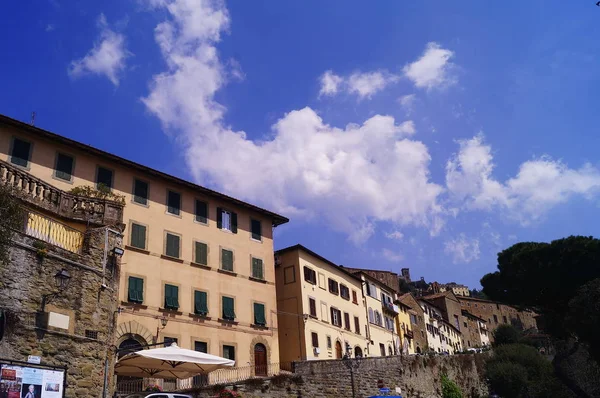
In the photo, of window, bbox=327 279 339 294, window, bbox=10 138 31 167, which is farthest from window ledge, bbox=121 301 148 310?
window, bbox=327 279 339 294

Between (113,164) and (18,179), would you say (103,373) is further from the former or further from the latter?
(113,164)

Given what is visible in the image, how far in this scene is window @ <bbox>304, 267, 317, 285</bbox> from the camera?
40.7 meters

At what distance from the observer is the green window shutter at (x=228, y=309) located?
108ft

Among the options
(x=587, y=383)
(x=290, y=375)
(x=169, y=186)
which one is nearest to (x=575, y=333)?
(x=587, y=383)

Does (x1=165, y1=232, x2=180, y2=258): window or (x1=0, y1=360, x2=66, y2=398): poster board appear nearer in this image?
(x1=0, y1=360, x2=66, y2=398): poster board

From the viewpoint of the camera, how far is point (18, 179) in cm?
1675

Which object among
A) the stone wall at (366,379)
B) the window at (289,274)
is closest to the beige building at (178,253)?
the window at (289,274)

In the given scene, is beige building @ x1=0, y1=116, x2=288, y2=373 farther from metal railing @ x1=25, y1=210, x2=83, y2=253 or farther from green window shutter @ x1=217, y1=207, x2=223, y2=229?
metal railing @ x1=25, y1=210, x2=83, y2=253

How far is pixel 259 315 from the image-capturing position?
35344mm

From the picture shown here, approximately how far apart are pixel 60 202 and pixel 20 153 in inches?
381

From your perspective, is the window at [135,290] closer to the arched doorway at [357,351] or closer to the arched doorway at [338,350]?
the arched doorway at [338,350]

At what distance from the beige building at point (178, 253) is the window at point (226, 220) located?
67 mm

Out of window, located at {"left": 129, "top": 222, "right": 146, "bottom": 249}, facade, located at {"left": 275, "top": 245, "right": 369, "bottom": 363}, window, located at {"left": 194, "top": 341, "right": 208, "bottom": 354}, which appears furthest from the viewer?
facade, located at {"left": 275, "top": 245, "right": 369, "bottom": 363}

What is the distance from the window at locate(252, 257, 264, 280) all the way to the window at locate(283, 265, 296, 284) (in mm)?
3990
